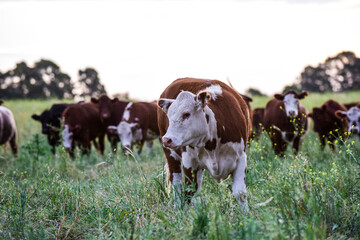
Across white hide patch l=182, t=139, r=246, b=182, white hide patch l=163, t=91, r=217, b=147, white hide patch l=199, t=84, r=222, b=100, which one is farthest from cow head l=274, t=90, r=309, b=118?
white hide patch l=163, t=91, r=217, b=147

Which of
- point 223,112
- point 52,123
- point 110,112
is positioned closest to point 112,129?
point 110,112

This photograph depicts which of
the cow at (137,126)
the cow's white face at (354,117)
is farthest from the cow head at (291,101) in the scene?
the cow at (137,126)

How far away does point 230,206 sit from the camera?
3781mm

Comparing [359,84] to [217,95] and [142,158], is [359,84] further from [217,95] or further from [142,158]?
[217,95]

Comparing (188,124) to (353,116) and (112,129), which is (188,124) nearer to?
(353,116)

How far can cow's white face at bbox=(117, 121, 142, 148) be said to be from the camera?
10.7m

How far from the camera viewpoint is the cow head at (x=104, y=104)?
37.5 ft

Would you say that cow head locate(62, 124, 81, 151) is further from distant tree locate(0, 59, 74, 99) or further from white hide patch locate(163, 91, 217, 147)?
distant tree locate(0, 59, 74, 99)

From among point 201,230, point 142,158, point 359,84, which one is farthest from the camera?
point 359,84

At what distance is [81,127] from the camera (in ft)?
34.4

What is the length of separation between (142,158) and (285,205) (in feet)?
21.0

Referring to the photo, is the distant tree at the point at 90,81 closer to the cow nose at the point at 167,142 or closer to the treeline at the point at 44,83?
the treeline at the point at 44,83

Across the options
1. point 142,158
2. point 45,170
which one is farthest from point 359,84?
point 45,170

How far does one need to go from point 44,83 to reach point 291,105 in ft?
96.3
